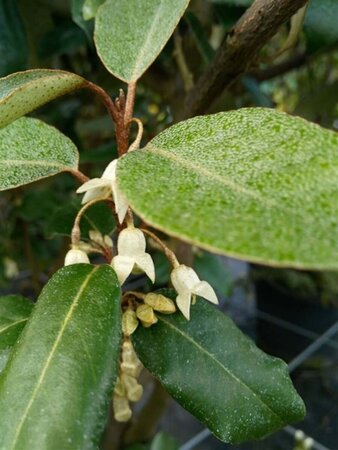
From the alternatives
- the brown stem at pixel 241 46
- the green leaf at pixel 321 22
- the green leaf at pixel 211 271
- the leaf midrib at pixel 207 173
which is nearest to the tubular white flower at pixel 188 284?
the leaf midrib at pixel 207 173

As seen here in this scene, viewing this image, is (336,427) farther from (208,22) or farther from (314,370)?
(208,22)

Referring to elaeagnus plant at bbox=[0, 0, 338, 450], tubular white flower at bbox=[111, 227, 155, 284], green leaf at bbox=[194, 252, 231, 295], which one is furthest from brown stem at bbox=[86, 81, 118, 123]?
green leaf at bbox=[194, 252, 231, 295]

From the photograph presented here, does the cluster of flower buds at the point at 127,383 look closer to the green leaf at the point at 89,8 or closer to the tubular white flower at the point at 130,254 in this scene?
the tubular white flower at the point at 130,254

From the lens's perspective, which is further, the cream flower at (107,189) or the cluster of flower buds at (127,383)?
the cluster of flower buds at (127,383)

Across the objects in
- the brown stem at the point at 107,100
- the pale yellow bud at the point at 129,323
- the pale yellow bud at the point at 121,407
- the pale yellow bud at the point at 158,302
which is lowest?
the pale yellow bud at the point at 121,407

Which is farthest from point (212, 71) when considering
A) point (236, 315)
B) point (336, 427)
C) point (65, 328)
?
point (236, 315)

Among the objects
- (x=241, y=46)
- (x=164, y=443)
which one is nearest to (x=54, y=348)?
(x=241, y=46)

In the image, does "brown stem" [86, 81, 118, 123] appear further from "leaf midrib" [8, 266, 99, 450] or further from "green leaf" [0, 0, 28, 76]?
"green leaf" [0, 0, 28, 76]

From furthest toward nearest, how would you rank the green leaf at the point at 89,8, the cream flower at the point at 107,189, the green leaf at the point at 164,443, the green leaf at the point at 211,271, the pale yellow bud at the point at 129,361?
the green leaf at the point at 211,271, the green leaf at the point at 164,443, the green leaf at the point at 89,8, the pale yellow bud at the point at 129,361, the cream flower at the point at 107,189
